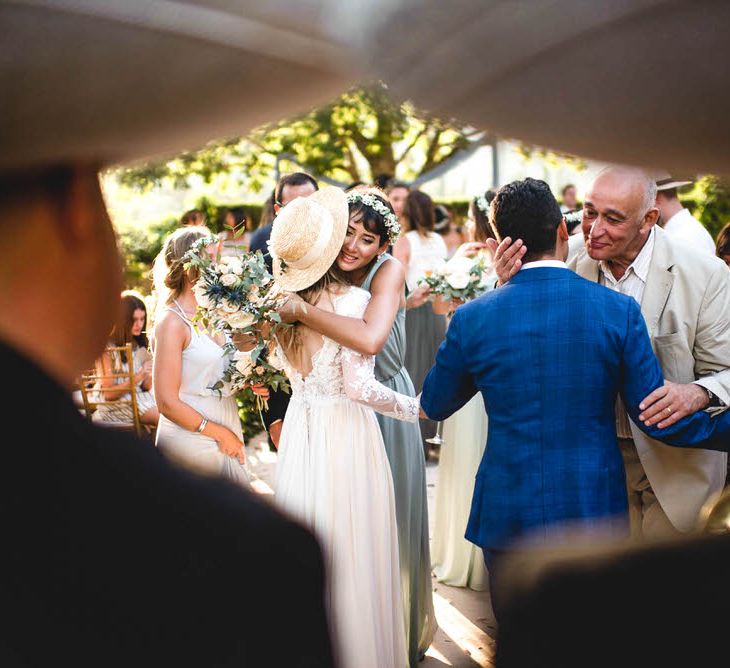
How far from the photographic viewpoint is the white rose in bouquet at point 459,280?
5.16 m

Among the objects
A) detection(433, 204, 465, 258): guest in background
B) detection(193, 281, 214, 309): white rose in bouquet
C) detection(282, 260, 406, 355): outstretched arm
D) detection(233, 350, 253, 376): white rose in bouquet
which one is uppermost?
detection(433, 204, 465, 258): guest in background

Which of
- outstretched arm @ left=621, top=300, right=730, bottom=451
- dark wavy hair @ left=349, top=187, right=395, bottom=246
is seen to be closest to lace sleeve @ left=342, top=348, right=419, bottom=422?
dark wavy hair @ left=349, top=187, right=395, bottom=246

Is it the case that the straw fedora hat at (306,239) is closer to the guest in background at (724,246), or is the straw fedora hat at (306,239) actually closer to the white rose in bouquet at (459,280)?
the white rose in bouquet at (459,280)

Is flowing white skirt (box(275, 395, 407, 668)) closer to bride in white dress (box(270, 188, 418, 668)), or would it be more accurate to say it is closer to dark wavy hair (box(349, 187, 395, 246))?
bride in white dress (box(270, 188, 418, 668))

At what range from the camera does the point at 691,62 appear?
0.57 meters

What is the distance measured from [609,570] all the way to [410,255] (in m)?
6.85

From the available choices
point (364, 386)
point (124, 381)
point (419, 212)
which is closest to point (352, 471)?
point (364, 386)

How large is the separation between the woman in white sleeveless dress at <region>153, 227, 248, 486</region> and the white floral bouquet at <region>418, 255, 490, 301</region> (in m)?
1.60

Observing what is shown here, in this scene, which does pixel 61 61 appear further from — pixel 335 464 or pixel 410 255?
pixel 410 255

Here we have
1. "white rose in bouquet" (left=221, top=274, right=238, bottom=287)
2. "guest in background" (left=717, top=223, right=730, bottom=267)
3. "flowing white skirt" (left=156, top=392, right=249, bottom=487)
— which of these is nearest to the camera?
"white rose in bouquet" (left=221, top=274, right=238, bottom=287)

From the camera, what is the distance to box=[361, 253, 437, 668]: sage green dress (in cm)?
412

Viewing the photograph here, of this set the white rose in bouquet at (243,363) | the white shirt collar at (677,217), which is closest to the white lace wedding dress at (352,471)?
the white rose in bouquet at (243,363)

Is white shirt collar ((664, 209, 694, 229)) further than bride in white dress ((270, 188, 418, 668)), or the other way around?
white shirt collar ((664, 209, 694, 229))

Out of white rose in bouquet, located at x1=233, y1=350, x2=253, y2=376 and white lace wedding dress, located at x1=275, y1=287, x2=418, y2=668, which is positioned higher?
white rose in bouquet, located at x1=233, y1=350, x2=253, y2=376
